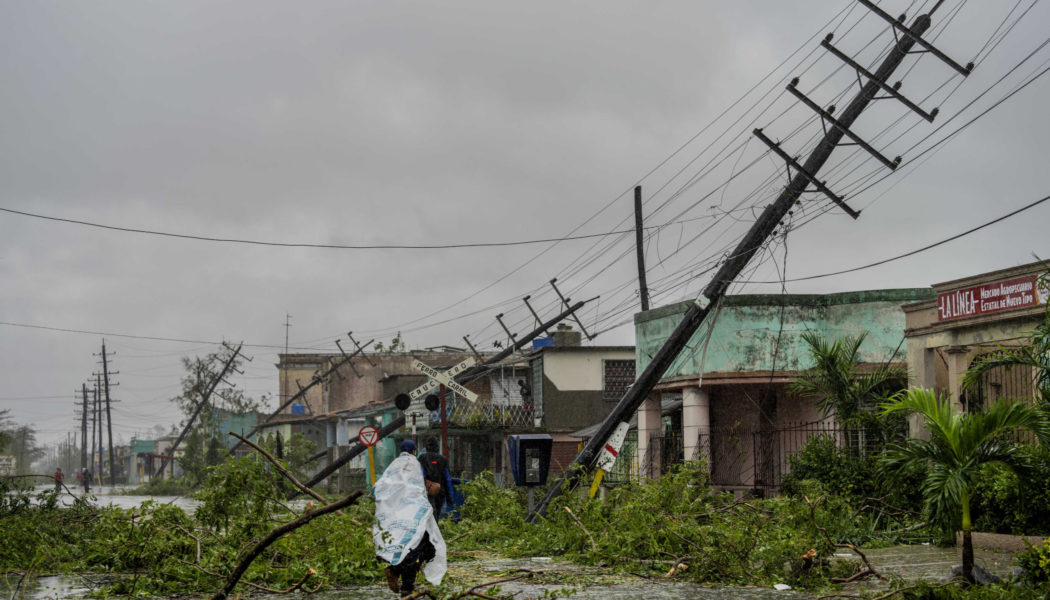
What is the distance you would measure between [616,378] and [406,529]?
104 feet

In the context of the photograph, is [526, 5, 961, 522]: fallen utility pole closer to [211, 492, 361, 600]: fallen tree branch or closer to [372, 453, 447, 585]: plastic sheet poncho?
[372, 453, 447, 585]: plastic sheet poncho

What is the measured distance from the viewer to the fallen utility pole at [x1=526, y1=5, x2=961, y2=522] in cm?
2006

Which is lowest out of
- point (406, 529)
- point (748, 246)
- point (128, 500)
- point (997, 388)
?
point (128, 500)

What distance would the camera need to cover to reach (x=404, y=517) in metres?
11.0

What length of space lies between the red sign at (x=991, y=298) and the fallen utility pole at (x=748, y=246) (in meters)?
2.66

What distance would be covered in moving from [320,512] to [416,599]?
7.37 feet

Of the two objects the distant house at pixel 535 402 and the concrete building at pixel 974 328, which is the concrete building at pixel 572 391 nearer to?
the distant house at pixel 535 402

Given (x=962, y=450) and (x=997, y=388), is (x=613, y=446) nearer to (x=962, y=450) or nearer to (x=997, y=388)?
(x=997, y=388)

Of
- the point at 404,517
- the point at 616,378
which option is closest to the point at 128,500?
the point at 616,378

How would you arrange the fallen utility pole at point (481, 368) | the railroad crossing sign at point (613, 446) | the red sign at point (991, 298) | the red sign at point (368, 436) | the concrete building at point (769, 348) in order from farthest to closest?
the fallen utility pole at point (481, 368), the concrete building at point (769, 348), the red sign at point (368, 436), the railroad crossing sign at point (613, 446), the red sign at point (991, 298)

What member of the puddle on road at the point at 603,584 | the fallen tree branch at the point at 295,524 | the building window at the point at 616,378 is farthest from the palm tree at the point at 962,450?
the building window at the point at 616,378

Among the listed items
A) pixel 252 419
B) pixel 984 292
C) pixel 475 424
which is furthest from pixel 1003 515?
pixel 252 419

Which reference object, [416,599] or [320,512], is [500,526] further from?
[320,512]

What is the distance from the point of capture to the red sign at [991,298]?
1798cm
